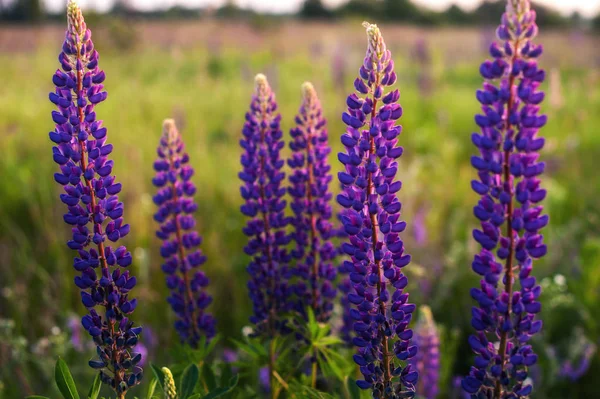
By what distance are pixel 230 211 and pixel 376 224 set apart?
322cm

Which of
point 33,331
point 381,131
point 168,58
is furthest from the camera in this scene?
point 168,58

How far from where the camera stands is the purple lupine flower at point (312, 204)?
180cm

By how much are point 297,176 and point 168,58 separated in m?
13.2

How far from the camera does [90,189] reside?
55.5 inches

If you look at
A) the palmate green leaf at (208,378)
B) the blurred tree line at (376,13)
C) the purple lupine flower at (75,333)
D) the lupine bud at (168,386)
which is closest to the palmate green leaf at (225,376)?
the palmate green leaf at (208,378)

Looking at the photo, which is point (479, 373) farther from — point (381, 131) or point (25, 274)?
point (25, 274)

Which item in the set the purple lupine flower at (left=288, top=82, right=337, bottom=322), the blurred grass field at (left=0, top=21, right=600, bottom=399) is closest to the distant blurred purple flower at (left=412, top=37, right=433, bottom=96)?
the blurred grass field at (left=0, top=21, right=600, bottom=399)

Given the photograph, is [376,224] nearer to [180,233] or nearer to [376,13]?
[180,233]

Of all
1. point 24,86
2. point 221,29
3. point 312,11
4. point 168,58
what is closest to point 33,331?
point 24,86

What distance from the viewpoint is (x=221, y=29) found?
72.1ft

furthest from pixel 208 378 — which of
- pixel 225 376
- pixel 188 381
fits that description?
pixel 188 381

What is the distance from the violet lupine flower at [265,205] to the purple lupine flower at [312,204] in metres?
0.04

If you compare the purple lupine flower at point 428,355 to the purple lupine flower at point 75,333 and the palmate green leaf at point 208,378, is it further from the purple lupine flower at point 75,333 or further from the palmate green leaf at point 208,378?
the purple lupine flower at point 75,333

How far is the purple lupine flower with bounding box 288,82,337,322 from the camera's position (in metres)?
1.80
